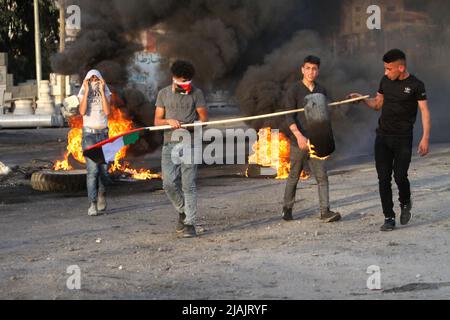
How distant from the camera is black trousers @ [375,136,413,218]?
26.1ft

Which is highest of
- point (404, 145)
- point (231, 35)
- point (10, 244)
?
point (231, 35)

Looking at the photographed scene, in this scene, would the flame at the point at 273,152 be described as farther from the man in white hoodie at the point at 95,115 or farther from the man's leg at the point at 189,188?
the man's leg at the point at 189,188

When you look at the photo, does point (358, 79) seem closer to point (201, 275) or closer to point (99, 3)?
point (99, 3)

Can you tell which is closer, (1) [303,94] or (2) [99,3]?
(1) [303,94]

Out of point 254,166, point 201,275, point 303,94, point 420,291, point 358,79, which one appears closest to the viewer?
point 420,291

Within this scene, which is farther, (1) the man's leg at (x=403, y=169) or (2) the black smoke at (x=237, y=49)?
(2) the black smoke at (x=237, y=49)

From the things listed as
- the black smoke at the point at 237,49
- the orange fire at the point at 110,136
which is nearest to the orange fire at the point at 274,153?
the black smoke at the point at 237,49

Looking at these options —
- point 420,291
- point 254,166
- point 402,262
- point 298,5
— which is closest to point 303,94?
point 402,262

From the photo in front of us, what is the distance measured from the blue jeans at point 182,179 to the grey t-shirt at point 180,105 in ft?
0.54

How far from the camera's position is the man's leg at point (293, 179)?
8.58 metres

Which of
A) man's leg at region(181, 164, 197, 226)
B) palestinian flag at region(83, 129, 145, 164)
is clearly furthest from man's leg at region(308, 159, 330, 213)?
palestinian flag at region(83, 129, 145, 164)
